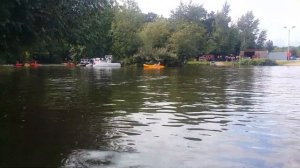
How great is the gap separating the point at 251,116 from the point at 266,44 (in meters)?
135

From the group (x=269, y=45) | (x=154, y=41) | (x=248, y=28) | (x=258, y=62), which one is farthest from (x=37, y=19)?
(x=269, y=45)

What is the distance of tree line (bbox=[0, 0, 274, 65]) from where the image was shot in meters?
12.0

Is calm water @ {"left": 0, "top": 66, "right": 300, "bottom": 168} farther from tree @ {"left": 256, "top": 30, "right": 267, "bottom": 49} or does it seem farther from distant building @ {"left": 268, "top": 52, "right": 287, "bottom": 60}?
tree @ {"left": 256, "top": 30, "right": 267, "bottom": 49}

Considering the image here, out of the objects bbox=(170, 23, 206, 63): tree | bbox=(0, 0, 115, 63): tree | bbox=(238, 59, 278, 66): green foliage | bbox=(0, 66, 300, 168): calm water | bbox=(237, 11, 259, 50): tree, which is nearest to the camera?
bbox=(0, 66, 300, 168): calm water

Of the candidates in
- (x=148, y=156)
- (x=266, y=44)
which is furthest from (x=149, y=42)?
(x=148, y=156)

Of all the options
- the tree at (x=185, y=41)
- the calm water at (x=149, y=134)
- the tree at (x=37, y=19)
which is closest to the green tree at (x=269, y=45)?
the tree at (x=185, y=41)

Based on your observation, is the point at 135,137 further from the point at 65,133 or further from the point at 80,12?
the point at 80,12

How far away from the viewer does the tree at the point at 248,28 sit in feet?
419

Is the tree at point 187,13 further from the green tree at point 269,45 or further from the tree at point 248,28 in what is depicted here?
the green tree at point 269,45

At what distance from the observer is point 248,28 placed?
13100 cm

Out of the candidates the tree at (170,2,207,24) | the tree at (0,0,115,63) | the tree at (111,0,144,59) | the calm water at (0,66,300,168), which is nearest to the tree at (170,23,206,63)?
the tree at (111,0,144,59)

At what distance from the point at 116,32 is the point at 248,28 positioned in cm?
5563

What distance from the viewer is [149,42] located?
87.1m

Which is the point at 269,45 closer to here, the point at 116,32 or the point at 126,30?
the point at 126,30
